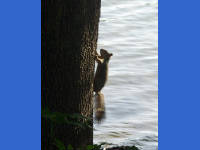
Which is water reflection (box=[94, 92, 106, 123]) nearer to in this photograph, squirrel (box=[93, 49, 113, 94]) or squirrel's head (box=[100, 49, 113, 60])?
squirrel (box=[93, 49, 113, 94])

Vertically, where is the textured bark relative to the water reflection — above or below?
above

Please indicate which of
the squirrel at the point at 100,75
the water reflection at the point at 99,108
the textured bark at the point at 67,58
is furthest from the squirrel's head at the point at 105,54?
the textured bark at the point at 67,58

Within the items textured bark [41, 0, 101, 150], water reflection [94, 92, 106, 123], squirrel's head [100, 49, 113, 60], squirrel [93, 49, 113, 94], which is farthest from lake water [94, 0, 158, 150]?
textured bark [41, 0, 101, 150]

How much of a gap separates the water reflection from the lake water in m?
0.05

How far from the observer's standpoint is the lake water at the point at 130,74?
5.06 meters

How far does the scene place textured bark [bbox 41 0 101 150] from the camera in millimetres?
3348

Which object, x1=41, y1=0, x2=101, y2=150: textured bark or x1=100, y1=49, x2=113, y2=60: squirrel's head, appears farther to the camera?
x1=100, y1=49, x2=113, y2=60: squirrel's head

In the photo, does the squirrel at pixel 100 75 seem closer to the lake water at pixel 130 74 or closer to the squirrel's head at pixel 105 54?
the squirrel's head at pixel 105 54

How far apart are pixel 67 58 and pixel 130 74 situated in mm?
3217

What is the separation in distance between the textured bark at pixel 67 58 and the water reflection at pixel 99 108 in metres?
1.77

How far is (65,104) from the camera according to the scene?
345cm

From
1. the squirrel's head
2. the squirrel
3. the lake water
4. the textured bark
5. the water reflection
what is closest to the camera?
the textured bark

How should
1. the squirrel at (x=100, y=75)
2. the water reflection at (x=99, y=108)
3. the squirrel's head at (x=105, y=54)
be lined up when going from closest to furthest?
the water reflection at (x=99, y=108) → the squirrel at (x=100, y=75) → the squirrel's head at (x=105, y=54)

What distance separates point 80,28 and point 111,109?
2298 millimetres
